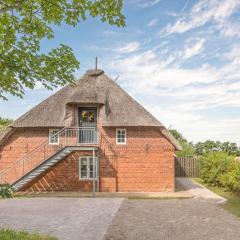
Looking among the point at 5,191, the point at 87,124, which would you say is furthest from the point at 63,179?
the point at 5,191

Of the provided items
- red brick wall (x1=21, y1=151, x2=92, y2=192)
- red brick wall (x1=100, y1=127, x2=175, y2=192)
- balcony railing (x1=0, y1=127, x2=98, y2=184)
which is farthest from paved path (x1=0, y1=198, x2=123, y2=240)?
balcony railing (x1=0, y1=127, x2=98, y2=184)

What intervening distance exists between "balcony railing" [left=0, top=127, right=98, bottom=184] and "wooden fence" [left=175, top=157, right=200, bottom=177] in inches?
529

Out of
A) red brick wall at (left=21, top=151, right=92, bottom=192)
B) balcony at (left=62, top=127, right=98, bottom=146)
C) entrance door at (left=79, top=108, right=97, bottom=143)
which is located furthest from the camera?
entrance door at (left=79, top=108, right=97, bottom=143)

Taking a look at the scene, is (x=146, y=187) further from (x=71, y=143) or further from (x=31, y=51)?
(x=31, y=51)

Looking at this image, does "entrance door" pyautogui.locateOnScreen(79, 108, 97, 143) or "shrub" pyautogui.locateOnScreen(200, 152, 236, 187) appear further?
"shrub" pyautogui.locateOnScreen(200, 152, 236, 187)

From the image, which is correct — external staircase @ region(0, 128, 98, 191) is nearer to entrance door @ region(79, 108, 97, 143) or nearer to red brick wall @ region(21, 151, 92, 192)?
entrance door @ region(79, 108, 97, 143)

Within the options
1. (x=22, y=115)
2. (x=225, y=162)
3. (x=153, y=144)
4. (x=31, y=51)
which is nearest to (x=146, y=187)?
(x=153, y=144)

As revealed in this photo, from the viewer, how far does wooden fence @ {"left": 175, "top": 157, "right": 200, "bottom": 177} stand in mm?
35594

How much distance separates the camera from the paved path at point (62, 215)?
517 inches

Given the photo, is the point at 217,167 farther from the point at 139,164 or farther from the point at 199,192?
the point at 139,164

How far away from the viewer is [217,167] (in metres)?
28.3

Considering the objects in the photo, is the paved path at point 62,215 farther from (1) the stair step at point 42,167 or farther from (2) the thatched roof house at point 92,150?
(2) the thatched roof house at point 92,150

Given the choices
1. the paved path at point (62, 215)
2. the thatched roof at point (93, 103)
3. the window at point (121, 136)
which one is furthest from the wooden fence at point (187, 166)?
the paved path at point (62, 215)

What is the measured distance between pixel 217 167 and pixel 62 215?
15934mm
